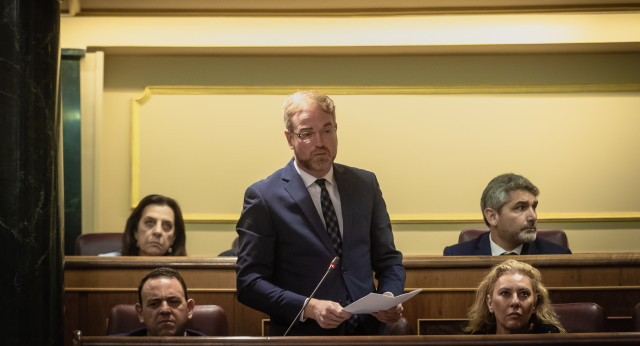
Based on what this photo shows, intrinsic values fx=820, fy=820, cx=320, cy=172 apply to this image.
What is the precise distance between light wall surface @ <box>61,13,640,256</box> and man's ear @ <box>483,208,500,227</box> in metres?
2.06

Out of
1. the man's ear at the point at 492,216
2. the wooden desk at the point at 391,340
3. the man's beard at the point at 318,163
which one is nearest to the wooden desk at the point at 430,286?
the man's ear at the point at 492,216

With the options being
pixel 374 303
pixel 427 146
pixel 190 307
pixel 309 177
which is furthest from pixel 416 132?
pixel 374 303

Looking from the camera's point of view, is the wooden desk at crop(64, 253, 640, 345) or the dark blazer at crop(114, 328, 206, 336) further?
the wooden desk at crop(64, 253, 640, 345)

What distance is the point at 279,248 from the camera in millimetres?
2533

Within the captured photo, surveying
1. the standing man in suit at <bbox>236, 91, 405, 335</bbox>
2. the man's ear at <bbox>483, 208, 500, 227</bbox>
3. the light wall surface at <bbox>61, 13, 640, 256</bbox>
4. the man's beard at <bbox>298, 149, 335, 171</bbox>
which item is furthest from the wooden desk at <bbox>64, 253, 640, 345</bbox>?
the light wall surface at <bbox>61, 13, 640, 256</bbox>

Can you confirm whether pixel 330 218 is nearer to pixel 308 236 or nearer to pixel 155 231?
pixel 308 236

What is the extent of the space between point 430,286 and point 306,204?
1.21 m

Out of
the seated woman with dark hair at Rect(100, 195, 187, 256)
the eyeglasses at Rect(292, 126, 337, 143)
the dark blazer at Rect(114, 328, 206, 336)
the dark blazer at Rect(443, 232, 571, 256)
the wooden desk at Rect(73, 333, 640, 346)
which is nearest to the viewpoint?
the wooden desk at Rect(73, 333, 640, 346)

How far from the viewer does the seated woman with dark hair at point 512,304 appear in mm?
3027

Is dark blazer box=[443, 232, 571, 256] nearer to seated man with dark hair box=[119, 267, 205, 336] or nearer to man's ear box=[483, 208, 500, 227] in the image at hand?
man's ear box=[483, 208, 500, 227]

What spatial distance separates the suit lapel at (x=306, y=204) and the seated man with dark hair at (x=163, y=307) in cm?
81

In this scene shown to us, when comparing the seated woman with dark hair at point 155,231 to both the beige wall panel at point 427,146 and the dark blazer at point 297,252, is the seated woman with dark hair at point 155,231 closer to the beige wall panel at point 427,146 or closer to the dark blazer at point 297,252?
the dark blazer at point 297,252

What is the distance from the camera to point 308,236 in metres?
2.48

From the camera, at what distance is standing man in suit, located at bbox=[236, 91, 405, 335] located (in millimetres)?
2467
